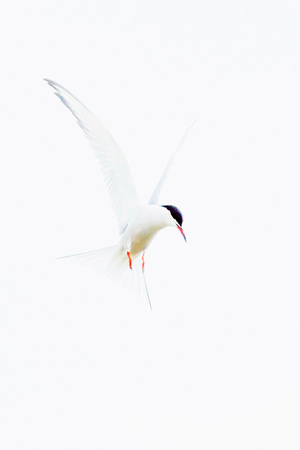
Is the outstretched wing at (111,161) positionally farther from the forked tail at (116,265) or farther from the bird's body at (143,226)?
the forked tail at (116,265)

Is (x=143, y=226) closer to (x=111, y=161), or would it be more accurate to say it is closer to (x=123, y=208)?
(x=123, y=208)

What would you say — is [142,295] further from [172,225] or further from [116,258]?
[172,225]

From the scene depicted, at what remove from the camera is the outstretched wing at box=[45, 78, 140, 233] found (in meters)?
8.14

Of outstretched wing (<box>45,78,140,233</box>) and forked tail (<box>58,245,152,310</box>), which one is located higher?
outstretched wing (<box>45,78,140,233</box>)

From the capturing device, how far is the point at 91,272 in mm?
9047

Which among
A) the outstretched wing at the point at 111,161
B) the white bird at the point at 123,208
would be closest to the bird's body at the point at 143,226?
the white bird at the point at 123,208

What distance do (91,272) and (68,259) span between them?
0.24 m

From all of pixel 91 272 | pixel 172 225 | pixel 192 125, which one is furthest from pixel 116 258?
pixel 192 125

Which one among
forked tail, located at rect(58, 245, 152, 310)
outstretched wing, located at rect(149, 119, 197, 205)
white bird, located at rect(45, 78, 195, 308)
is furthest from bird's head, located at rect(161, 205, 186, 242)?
forked tail, located at rect(58, 245, 152, 310)

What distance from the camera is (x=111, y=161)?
28.4ft

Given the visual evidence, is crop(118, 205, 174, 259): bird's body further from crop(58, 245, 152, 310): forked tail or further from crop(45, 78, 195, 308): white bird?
crop(58, 245, 152, 310): forked tail

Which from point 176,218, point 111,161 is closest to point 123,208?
point 111,161

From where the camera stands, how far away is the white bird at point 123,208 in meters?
8.41

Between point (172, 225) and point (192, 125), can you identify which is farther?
point (192, 125)
